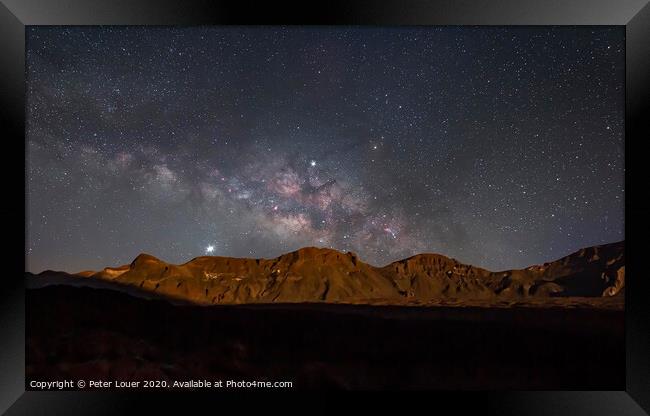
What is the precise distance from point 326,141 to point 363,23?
796mm

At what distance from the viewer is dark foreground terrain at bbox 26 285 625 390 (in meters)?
2.67

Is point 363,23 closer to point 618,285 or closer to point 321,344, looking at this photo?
point 321,344

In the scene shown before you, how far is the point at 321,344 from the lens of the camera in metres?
2.74

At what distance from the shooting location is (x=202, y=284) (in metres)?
2.75

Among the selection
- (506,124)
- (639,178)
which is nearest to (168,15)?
(506,124)

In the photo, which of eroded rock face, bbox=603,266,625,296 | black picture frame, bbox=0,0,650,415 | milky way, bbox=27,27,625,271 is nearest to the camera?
black picture frame, bbox=0,0,650,415

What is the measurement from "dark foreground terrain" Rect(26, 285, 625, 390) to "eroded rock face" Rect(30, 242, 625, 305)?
103 mm

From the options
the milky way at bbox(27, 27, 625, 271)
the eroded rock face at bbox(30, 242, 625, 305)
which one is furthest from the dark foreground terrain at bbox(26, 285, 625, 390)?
the milky way at bbox(27, 27, 625, 271)

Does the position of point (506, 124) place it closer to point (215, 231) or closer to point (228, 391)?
point (215, 231)

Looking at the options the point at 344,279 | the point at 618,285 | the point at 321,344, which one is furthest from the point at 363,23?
the point at 618,285

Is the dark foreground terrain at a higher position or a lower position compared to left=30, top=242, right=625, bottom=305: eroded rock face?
lower

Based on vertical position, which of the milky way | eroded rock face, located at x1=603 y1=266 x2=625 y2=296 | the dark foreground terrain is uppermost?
the milky way

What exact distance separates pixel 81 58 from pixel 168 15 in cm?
81

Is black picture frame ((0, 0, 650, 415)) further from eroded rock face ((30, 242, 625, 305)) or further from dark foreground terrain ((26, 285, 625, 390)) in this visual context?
eroded rock face ((30, 242, 625, 305))
